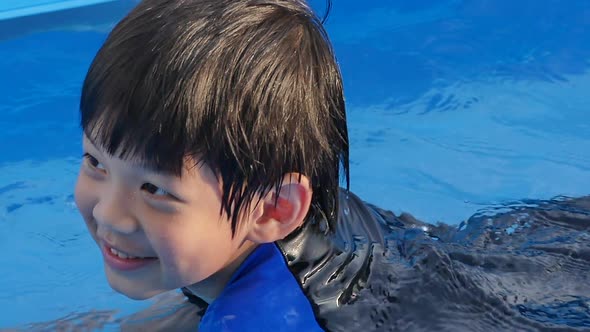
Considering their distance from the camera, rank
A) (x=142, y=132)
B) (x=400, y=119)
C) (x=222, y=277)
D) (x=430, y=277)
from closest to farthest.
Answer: (x=142, y=132)
(x=222, y=277)
(x=430, y=277)
(x=400, y=119)

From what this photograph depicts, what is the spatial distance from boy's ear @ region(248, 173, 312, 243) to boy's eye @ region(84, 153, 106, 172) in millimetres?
294

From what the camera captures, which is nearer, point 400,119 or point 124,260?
point 124,260

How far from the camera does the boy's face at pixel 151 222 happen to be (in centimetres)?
157

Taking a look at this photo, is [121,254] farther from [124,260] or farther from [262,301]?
[262,301]

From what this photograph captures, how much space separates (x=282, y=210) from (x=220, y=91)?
296mm

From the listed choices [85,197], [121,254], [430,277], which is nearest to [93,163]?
[85,197]

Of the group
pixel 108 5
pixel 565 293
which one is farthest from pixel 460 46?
pixel 565 293

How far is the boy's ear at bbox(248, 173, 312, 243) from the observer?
1688 millimetres

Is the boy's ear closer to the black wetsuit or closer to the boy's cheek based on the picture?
the black wetsuit

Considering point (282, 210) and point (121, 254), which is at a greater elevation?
point (282, 210)

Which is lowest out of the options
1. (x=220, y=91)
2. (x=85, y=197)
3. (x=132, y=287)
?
(x=132, y=287)

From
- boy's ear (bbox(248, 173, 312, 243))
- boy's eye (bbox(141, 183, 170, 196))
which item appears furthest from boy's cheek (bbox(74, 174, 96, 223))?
boy's ear (bbox(248, 173, 312, 243))

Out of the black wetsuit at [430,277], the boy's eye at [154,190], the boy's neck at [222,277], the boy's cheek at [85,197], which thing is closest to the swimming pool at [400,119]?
the boy's neck at [222,277]

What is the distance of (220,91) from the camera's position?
1542mm
